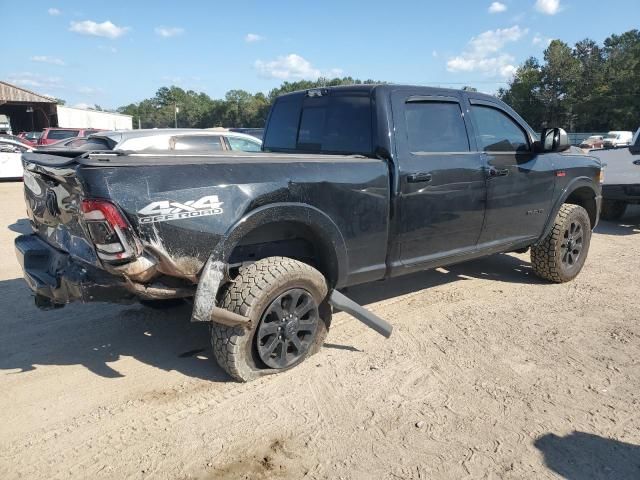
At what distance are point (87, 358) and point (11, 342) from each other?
2.41 feet

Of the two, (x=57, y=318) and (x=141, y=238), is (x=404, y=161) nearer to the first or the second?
(x=141, y=238)

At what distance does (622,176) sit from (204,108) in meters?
100.0

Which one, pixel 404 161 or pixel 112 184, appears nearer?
pixel 112 184

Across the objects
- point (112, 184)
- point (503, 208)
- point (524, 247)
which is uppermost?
point (112, 184)

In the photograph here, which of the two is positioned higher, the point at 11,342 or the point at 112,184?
the point at 112,184

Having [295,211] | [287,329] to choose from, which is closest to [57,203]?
[295,211]

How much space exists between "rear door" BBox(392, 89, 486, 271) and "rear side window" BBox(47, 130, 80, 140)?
2013 centimetres

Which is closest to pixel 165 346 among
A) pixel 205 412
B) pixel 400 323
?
pixel 205 412

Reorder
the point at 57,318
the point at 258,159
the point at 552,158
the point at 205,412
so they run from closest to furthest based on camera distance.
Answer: the point at 205,412, the point at 258,159, the point at 57,318, the point at 552,158

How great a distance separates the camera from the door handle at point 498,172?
4484 mm

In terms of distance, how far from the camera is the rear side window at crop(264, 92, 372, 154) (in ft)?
13.1

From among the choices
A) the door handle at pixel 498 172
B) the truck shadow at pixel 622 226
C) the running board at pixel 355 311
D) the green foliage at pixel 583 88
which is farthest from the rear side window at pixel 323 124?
the green foliage at pixel 583 88

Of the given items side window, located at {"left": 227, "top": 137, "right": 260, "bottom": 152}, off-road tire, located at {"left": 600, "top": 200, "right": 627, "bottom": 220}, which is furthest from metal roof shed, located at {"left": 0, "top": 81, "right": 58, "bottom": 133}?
off-road tire, located at {"left": 600, "top": 200, "right": 627, "bottom": 220}

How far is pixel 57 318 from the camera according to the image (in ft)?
14.3
